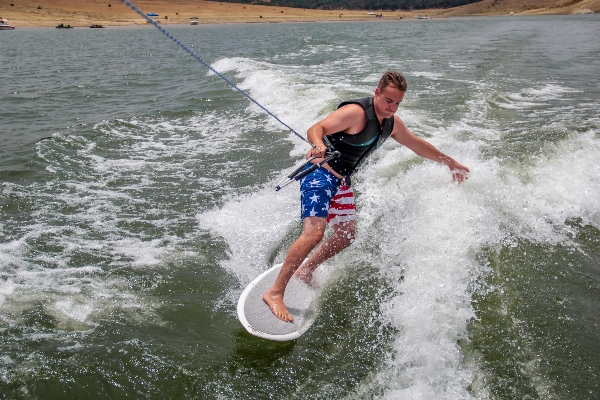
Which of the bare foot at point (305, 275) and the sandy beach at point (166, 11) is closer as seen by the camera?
the bare foot at point (305, 275)

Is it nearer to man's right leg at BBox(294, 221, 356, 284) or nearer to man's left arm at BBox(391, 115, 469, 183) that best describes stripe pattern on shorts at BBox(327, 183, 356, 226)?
man's right leg at BBox(294, 221, 356, 284)

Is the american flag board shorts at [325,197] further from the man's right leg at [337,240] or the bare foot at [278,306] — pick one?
the bare foot at [278,306]

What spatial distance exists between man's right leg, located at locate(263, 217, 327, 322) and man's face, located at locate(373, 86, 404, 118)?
1035 millimetres

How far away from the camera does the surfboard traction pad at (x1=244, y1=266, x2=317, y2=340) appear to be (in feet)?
12.5

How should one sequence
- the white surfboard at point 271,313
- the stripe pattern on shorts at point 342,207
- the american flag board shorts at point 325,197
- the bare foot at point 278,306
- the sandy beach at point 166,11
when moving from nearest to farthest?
the white surfboard at point 271,313 → the bare foot at point 278,306 → the american flag board shorts at point 325,197 → the stripe pattern on shorts at point 342,207 → the sandy beach at point 166,11

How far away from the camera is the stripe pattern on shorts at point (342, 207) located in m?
4.26

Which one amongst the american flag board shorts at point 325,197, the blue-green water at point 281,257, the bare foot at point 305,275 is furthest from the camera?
the bare foot at point 305,275

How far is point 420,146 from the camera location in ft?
15.2

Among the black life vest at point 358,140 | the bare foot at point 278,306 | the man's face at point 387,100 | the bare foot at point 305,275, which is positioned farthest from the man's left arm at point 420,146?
the bare foot at point 278,306

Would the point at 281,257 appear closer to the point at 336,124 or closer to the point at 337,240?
the point at 337,240

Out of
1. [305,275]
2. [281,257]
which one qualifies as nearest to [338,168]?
[305,275]

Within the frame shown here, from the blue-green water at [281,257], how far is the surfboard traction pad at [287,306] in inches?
4.9

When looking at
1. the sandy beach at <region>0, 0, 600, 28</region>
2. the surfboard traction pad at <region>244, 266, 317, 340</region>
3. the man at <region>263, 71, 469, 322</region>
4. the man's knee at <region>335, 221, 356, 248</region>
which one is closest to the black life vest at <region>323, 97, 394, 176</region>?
the man at <region>263, 71, 469, 322</region>

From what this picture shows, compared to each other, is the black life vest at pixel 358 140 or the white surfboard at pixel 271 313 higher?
the black life vest at pixel 358 140
